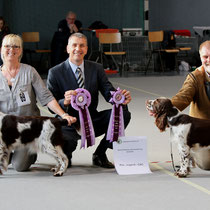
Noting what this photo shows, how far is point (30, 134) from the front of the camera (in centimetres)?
330

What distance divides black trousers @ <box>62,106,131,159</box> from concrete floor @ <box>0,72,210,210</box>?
0.52 ft

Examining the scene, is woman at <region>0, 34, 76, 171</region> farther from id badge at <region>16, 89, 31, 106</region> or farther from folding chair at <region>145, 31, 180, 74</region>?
folding chair at <region>145, 31, 180, 74</region>

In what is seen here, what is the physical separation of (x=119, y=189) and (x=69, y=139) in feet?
2.45

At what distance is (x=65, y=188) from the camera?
3.07 metres

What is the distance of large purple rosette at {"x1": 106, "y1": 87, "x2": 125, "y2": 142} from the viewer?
142 inches

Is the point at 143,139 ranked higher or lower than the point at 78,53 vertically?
lower

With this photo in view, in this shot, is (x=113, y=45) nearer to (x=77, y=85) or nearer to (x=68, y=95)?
(x=77, y=85)

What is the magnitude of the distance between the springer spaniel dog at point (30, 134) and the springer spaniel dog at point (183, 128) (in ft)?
2.27

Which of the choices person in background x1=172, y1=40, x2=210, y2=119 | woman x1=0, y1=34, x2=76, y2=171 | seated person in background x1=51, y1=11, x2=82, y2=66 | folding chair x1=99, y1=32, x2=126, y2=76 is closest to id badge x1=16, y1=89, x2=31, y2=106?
woman x1=0, y1=34, x2=76, y2=171

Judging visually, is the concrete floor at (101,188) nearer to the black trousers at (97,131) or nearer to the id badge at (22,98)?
the black trousers at (97,131)

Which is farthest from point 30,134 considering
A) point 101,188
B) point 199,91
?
point 199,91

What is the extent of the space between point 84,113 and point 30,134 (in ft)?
1.58

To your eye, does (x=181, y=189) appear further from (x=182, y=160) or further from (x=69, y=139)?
(x=69, y=139)

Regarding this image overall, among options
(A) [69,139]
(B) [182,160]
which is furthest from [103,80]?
(B) [182,160]
